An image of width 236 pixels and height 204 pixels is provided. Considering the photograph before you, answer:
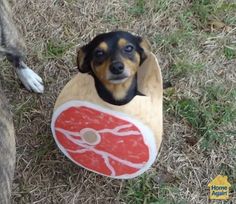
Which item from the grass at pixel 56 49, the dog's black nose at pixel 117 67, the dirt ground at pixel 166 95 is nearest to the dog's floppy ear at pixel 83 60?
the dog's black nose at pixel 117 67

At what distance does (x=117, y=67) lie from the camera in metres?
2.22

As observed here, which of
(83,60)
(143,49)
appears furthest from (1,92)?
(143,49)

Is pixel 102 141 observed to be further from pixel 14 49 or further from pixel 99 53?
pixel 14 49

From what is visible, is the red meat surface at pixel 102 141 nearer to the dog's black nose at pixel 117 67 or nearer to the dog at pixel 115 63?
the dog at pixel 115 63

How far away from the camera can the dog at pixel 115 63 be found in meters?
2.26

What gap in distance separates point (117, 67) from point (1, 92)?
56cm

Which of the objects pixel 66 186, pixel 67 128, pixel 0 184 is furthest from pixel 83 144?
pixel 0 184

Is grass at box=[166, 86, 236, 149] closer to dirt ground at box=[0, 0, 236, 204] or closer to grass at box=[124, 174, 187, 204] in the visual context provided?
dirt ground at box=[0, 0, 236, 204]

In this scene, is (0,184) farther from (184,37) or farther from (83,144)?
(184,37)

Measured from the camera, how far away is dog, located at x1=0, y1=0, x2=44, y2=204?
2148 mm

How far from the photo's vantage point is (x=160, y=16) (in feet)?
11.0

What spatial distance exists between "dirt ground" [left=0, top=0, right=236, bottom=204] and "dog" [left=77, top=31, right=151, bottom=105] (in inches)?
24.8

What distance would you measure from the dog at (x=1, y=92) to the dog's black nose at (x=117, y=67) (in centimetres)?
51

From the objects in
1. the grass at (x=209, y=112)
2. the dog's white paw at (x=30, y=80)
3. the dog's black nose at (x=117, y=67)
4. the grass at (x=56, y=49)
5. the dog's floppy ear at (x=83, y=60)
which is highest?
the dog's black nose at (x=117, y=67)
